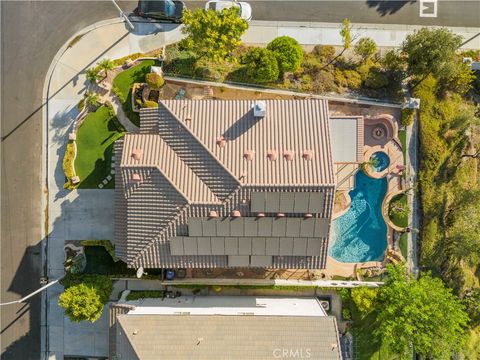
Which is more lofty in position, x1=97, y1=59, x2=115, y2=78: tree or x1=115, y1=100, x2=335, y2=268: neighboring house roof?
x1=97, y1=59, x2=115, y2=78: tree

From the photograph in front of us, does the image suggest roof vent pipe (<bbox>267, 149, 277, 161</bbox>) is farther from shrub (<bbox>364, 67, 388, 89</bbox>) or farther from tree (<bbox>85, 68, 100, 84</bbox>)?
tree (<bbox>85, 68, 100, 84</bbox>)

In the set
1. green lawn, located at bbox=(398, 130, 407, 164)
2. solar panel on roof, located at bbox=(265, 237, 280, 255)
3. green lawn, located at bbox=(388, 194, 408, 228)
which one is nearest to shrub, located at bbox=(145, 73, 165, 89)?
solar panel on roof, located at bbox=(265, 237, 280, 255)

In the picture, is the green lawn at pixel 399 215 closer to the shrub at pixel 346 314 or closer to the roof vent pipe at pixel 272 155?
the shrub at pixel 346 314

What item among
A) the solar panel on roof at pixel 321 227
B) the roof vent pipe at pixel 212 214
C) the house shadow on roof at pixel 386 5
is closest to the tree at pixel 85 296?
the roof vent pipe at pixel 212 214

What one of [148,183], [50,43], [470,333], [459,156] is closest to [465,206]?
[459,156]

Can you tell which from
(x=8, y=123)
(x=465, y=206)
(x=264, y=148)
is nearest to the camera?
(x=264, y=148)

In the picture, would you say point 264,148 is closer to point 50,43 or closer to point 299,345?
point 299,345
